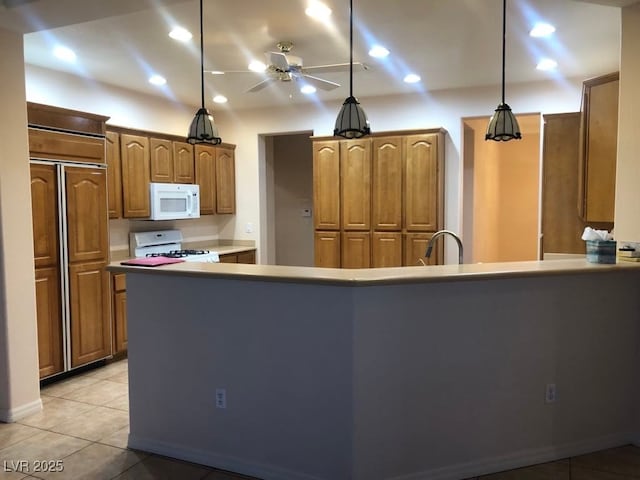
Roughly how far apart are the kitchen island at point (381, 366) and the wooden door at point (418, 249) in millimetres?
2336

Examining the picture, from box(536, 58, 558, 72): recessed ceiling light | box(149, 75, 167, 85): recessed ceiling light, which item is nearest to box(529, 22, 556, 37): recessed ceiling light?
box(536, 58, 558, 72): recessed ceiling light

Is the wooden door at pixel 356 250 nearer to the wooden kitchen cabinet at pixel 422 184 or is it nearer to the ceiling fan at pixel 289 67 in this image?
the wooden kitchen cabinet at pixel 422 184

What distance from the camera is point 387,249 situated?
515 centimetres

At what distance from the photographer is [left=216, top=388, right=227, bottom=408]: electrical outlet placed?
2.51 metres

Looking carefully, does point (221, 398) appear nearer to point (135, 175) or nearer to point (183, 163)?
point (135, 175)

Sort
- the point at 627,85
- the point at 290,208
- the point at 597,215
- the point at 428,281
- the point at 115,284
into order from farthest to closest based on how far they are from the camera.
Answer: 1. the point at 290,208
2. the point at 115,284
3. the point at 597,215
4. the point at 627,85
5. the point at 428,281

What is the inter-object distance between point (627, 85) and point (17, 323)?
3933 millimetres

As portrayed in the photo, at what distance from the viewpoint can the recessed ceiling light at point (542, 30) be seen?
3.35 m

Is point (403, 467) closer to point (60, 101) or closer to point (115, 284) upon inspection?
point (115, 284)

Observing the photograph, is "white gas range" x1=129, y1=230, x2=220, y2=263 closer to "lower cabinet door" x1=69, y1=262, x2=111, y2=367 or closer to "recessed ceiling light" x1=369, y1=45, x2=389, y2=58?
"lower cabinet door" x1=69, y1=262, x2=111, y2=367

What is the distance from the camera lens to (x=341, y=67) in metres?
3.65

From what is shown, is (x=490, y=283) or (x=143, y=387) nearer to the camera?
(x=490, y=283)

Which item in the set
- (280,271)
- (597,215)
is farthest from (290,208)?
(280,271)

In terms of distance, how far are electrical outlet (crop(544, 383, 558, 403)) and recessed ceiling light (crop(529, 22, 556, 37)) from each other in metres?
2.40
